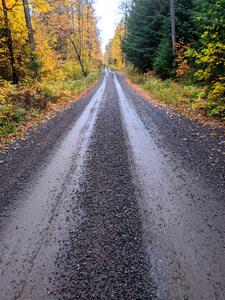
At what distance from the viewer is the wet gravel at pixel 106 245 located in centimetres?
222

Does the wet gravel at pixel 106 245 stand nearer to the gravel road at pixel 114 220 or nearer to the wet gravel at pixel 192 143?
the gravel road at pixel 114 220

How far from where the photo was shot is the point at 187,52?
1011 centimetres

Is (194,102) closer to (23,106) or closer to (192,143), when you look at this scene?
(192,143)

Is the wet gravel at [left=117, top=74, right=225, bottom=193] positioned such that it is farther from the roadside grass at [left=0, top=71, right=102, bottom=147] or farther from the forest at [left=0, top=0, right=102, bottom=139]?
the forest at [left=0, top=0, right=102, bottom=139]

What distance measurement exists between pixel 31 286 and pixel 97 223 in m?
1.14

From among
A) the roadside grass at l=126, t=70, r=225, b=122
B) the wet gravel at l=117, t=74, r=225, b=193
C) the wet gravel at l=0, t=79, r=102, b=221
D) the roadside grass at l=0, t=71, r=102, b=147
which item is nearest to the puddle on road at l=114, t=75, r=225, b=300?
the wet gravel at l=117, t=74, r=225, b=193

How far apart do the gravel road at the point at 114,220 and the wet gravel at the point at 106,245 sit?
1 cm

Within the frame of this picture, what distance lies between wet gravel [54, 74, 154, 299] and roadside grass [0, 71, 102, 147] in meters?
4.24

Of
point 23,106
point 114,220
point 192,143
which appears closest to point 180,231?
point 114,220

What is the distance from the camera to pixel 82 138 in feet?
22.6

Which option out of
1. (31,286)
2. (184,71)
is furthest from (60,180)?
(184,71)

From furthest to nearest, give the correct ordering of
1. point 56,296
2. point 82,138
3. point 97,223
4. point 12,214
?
point 82,138 → point 12,214 → point 97,223 → point 56,296

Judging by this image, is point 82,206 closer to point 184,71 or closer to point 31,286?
point 31,286

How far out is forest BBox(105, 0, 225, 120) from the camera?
8.72 metres
